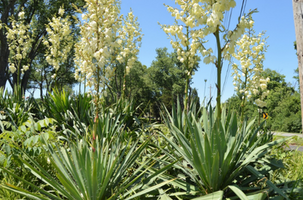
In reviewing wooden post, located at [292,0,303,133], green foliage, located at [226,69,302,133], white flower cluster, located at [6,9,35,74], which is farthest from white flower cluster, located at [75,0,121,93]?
green foliage, located at [226,69,302,133]

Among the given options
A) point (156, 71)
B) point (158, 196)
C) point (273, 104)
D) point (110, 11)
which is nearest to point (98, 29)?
point (110, 11)

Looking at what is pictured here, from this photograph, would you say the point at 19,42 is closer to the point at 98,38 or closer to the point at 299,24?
the point at 98,38

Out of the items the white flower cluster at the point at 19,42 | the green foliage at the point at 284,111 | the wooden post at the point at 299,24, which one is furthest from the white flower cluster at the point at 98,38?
the green foliage at the point at 284,111

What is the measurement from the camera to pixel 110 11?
2.73 m

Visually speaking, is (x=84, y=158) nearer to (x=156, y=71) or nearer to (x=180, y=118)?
(x=180, y=118)

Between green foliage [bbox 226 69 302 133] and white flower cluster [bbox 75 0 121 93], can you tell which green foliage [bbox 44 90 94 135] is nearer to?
white flower cluster [bbox 75 0 121 93]

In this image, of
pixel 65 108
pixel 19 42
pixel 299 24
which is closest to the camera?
pixel 299 24

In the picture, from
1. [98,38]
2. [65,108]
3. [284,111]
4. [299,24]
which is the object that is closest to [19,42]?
[65,108]

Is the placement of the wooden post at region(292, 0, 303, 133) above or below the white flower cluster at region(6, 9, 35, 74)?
below

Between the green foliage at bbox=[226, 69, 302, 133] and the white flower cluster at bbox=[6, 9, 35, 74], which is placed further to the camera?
the green foliage at bbox=[226, 69, 302, 133]

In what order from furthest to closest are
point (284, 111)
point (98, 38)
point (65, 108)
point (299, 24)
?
point (284, 111) < point (65, 108) < point (299, 24) < point (98, 38)

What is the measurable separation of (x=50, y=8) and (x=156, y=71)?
667 inches

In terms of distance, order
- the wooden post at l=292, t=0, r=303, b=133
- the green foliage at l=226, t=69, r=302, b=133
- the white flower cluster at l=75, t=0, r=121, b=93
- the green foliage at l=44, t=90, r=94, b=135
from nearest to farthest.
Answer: the white flower cluster at l=75, t=0, r=121, b=93
the wooden post at l=292, t=0, r=303, b=133
the green foliage at l=44, t=90, r=94, b=135
the green foliage at l=226, t=69, r=302, b=133

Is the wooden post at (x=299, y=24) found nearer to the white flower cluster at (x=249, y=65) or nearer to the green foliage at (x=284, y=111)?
the white flower cluster at (x=249, y=65)
